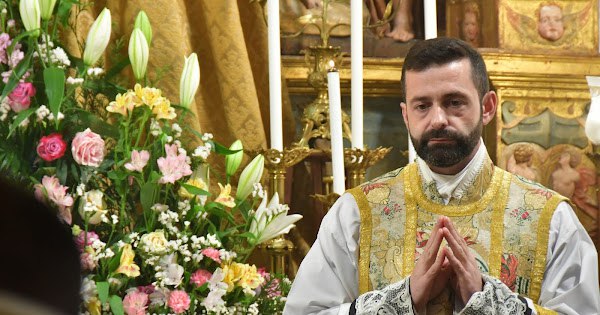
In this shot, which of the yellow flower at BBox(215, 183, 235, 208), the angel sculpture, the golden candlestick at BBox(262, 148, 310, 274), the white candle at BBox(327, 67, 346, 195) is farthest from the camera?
the angel sculpture

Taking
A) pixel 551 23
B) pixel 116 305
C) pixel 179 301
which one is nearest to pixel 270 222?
pixel 179 301

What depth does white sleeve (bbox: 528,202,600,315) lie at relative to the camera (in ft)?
5.47

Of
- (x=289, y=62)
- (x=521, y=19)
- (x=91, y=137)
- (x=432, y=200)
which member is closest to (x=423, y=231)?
(x=432, y=200)

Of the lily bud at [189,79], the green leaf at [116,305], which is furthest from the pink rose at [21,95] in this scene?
the green leaf at [116,305]

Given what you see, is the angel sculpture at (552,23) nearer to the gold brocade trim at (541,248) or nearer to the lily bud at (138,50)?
the gold brocade trim at (541,248)

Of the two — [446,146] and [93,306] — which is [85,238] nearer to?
[93,306]

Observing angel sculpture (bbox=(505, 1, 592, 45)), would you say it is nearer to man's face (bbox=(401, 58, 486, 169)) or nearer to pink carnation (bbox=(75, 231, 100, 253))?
man's face (bbox=(401, 58, 486, 169))

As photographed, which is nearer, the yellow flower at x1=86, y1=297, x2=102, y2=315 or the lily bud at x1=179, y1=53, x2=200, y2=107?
the yellow flower at x1=86, y1=297, x2=102, y2=315

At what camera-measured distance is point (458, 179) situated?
1843mm

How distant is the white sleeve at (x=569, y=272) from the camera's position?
1666 millimetres

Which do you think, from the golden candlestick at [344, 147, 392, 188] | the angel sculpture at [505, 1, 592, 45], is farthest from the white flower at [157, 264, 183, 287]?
the angel sculpture at [505, 1, 592, 45]

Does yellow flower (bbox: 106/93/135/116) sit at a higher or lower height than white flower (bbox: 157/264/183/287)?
higher

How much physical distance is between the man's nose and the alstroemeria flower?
555 mm

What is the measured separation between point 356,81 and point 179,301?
2.55 ft
